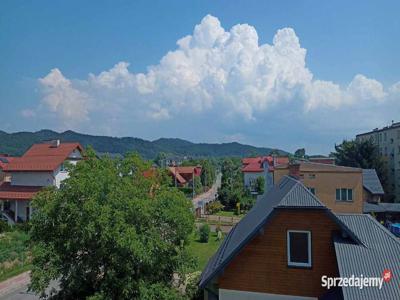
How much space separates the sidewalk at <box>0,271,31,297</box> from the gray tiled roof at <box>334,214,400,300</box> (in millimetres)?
19417

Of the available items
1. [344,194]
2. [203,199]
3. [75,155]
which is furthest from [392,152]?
[75,155]

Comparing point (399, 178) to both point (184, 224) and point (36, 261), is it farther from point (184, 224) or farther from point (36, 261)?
point (36, 261)

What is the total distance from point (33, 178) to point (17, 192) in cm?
237

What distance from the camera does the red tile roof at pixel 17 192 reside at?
1633 inches

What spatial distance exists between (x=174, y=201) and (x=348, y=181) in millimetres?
25946

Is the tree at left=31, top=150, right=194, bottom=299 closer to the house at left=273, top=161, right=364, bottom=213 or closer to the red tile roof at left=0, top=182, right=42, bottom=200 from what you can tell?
the house at left=273, top=161, right=364, bottom=213

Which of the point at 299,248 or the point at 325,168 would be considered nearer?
the point at 299,248

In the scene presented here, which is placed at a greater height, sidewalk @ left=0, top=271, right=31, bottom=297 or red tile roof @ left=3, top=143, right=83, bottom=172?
red tile roof @ left=3, top=143, right=83, bottom=172

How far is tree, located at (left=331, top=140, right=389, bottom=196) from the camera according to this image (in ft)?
199

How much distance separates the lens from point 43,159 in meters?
44.3

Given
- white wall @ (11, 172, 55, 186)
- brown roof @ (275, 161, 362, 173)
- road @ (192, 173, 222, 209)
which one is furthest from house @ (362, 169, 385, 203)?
white wall @ (11, 172, 55, 186)

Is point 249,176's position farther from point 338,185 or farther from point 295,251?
point 295,251

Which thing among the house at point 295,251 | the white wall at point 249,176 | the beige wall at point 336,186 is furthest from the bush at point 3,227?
the white wall at point 249,176

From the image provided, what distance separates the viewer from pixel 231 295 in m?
11.9
